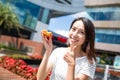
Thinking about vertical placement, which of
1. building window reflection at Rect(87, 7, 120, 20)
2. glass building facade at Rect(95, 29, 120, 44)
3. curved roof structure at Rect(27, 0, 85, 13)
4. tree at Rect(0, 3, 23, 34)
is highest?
curved roof structure at Rect(27, 0, 85, 13)

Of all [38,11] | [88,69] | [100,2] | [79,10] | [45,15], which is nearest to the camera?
[88,69]

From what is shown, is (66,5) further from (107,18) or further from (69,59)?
(69,59)

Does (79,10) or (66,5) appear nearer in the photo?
(79,10)


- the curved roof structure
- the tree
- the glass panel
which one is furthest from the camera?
the curved roof structure

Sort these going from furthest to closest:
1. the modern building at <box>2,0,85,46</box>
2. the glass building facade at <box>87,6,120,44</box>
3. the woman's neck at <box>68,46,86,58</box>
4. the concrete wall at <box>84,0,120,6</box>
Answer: the modern building at <box>2,0,85,46</box>
the concrete wall at <box>84,0,120,6</box>
the glass building facade at <box>87,6,120,44</box>
the woman's neck at <box>68,46,86,58</box>

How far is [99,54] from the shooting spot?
45.3 meters

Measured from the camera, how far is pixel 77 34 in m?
2.95

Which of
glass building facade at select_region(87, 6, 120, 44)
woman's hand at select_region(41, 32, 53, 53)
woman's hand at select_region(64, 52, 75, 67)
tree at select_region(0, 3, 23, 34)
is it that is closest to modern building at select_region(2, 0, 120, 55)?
glass building facade at select_region(87, 6, 120, 44)

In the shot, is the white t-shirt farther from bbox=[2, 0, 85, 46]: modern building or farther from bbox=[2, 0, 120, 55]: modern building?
bbox=[2, 0, 85, 46]: modern building

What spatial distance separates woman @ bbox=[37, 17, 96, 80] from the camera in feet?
9.48

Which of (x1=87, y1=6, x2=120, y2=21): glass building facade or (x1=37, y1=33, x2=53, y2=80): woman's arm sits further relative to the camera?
(x1=87, y1=6, x2=120, y2=21): glass building facade

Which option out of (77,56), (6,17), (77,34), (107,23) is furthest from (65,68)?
(107,23)

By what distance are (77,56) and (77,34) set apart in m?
0.23

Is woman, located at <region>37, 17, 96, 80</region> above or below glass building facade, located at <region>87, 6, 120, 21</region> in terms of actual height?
below
